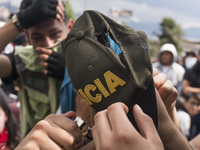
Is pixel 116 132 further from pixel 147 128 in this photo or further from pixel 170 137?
pixel 170 137

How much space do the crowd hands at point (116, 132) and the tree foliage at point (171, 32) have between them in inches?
1468

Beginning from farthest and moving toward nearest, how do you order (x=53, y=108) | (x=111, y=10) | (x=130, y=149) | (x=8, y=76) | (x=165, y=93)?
(x=111, y=10)
(x=8, y=76)
(x=53, y=108)
(x=165, y=93)
(x=130, y=149)

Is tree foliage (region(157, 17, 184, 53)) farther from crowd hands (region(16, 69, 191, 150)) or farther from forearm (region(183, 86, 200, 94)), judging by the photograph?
crowd hands (region(16, 69, 191, 150))

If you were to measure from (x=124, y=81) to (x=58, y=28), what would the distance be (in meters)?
0.89

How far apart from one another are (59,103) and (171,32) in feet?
129

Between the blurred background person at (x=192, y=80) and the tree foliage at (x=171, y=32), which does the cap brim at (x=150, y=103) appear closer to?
the blurred background person at (x=192, y=80)

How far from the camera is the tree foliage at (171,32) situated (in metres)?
37.1

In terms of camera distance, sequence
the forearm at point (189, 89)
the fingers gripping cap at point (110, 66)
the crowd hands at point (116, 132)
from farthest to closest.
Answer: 1. the forearm at point (189, 89)
2. the fingers gripping cap at point (110, 66)
3. the crowd hands at point (116, 132)

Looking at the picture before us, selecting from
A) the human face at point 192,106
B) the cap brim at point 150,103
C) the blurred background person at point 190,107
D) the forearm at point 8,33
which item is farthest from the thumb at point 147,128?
the human face at point 192,106

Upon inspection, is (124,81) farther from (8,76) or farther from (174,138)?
(8,76)

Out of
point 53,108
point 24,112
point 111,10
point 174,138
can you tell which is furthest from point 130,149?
point 111,10

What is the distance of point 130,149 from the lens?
1.62 ft

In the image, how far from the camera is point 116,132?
503 mm

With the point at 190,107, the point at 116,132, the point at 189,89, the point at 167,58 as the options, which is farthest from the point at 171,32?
the point at 116,132
